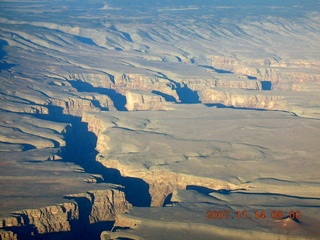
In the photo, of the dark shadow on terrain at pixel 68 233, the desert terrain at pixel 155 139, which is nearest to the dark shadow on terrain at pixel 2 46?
the desert terrain at pixel 155 139

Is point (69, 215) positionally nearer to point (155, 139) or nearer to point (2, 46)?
point (155, 139)

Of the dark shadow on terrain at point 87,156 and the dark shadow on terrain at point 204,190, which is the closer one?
the dark shadow on terrain at point 204,190

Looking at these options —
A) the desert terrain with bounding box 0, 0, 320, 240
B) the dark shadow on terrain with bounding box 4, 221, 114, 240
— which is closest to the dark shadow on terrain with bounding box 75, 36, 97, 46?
the desert terrain with bounding box 0, 0, 320, 240

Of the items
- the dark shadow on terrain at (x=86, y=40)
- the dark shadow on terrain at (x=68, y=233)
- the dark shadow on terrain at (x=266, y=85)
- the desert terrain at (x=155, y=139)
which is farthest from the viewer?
the dark shadow on terrain at (x=86, y=40)

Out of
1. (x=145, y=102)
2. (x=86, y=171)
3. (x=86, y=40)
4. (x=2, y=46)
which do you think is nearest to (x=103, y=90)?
(x=145, y=102)

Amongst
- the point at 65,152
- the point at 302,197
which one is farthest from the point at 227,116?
the point at 302,197

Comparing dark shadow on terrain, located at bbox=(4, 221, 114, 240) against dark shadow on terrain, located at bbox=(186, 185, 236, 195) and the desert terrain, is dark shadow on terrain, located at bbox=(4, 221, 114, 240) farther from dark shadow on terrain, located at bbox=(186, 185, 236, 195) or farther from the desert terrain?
dark shadow on terrain, located at bbox=(186, 185, 236, 195)

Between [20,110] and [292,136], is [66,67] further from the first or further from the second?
[292,136]

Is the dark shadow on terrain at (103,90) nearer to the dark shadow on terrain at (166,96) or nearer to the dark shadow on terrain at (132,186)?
the dark shadow on terrain at (166,96)
